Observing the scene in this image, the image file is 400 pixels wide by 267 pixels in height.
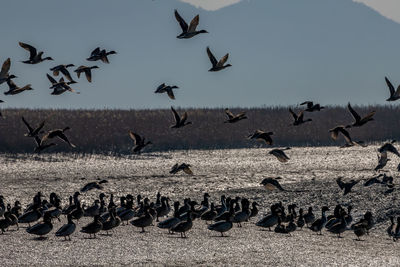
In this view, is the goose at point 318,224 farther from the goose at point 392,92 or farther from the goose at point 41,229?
the goose at point 41,229

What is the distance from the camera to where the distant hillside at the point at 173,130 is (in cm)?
6291

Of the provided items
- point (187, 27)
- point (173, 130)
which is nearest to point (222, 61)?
point (187, 27)

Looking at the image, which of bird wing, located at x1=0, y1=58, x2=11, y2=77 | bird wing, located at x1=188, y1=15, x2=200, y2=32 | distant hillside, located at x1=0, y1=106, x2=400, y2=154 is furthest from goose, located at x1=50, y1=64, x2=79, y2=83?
distant hillside, located at x1=0, y1=106, x2=400, y2=154

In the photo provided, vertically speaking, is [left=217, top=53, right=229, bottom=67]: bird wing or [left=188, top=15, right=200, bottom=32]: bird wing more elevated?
[left=188, top=15, right=200, bottom=32]: bird wing

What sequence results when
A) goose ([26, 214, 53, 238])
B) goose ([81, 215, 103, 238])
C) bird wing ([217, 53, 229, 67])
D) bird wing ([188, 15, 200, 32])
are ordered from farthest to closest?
goose ([81, 215, 103, 238]) → bird wing ([217, 53, 229, 67]) → goose ([26, 214, 53, 238]) → bird wing ([188, 15, 200, 32])

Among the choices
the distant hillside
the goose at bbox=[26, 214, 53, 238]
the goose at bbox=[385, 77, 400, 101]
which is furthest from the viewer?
the distant hillside

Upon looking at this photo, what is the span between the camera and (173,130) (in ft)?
235

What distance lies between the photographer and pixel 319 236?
27797 millimetres

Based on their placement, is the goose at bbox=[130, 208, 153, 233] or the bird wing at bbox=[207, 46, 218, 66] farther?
the goose at bbox=[130, 208, 153, 233]

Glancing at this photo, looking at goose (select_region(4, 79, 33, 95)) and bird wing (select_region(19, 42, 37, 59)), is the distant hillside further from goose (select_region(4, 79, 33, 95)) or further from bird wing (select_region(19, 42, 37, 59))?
bird wing (select_region(19, 42, 37, 59))

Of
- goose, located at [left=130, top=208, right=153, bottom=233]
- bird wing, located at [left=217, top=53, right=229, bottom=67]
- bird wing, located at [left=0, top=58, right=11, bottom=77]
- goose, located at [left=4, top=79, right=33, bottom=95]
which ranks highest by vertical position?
bird wing, located at [left=217, top=53, right=229, bottom=67]

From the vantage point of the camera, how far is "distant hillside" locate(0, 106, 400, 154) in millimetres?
62906

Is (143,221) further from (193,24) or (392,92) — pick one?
(392,92)

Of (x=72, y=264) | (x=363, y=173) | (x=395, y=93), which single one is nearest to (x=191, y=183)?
(x=363, y=173)
